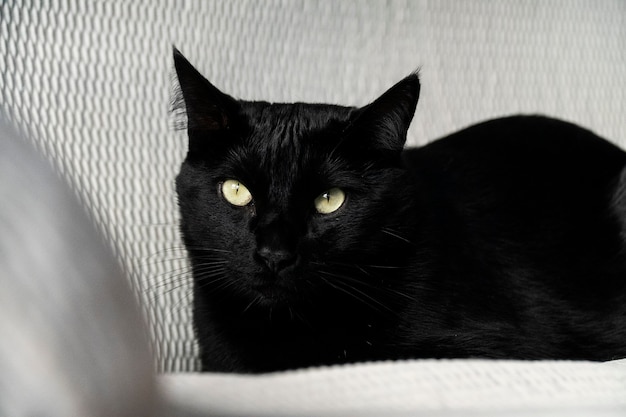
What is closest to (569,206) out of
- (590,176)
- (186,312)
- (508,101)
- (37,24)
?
(590,176)

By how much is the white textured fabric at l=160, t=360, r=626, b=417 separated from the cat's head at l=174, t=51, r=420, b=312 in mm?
213

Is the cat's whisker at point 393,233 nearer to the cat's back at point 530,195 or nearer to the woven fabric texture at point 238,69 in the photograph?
the cat's back at point 530,195

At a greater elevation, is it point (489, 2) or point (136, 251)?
point (489, 2)

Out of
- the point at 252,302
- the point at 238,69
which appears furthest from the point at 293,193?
the point at 238,69

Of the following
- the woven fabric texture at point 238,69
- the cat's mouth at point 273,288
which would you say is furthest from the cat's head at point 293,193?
the woven fabric texture at point 238,69

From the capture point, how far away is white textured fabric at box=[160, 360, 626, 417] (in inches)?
18.8

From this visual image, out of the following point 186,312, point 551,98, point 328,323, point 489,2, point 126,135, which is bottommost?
point 186,312

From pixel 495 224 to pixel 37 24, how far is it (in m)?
0.75

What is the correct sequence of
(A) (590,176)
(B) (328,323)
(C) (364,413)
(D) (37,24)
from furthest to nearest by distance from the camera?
(A) (590,176) < (D) (37,24) < (B) (328,323) < (C) (364,413)

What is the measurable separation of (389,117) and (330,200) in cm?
12

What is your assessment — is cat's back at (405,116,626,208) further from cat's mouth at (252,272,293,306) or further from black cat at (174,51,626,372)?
cat's mouth at (252,272,293,306)

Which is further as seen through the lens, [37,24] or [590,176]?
[590,176]

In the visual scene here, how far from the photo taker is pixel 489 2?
1.37 metres

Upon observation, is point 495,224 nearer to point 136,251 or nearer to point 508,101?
point 508,101
